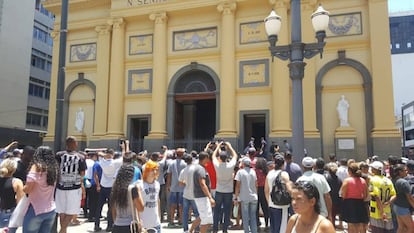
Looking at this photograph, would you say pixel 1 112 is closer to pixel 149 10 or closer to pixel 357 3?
pixel 149 10

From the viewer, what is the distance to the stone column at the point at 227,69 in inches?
816

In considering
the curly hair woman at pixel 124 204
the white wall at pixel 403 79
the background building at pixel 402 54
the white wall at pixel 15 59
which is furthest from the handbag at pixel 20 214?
the white wall at pixel 403 79

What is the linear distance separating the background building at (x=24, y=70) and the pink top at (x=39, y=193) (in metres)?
29.4

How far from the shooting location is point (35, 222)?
194 inches

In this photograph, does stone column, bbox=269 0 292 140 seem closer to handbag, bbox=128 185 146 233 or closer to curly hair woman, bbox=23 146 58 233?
curly hair woman, bbox=23 146 58 233

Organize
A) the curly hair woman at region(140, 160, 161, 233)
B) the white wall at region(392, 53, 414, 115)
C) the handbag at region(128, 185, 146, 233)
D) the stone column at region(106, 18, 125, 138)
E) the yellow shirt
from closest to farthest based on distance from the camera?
the handbag at region(128, 185, 146, 233)
the curly hair woman at region(140, 160, 161, 233)
the yellow shirt
the stone column at region(106, 18, 125, 138)
the white wall at region(392, 53, 414, 115)

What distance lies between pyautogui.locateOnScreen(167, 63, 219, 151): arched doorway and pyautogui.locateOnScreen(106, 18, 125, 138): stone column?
3320 millimetres

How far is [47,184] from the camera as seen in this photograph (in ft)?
16.5

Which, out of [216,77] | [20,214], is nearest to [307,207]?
[20,214]

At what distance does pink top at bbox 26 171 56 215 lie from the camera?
4.92m

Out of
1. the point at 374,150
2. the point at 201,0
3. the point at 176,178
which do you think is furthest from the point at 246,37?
the point at 176,178

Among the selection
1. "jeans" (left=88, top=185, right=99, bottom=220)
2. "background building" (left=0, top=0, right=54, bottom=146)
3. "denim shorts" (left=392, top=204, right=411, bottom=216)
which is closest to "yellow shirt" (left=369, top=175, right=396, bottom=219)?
"denim shorts" (left=392, top=204, right=411, bottom=216)

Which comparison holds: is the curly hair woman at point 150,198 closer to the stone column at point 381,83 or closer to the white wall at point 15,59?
the stone column at point 381,83

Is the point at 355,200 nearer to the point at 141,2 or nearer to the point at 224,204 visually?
the point at 224,204
